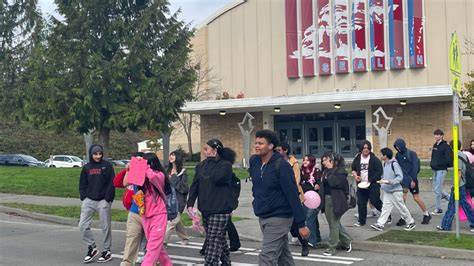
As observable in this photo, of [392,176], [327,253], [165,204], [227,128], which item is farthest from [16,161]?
[165,204]

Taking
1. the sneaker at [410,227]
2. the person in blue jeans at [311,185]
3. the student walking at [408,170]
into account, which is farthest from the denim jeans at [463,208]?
the person in blue jeans at [311,185]

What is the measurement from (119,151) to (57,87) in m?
39.3

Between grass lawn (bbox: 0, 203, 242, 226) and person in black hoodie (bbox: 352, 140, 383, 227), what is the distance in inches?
108

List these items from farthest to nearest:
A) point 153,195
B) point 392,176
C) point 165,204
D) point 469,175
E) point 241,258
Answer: point 392,176
point 469,175
point 241,258
point 165,204
point 153,195

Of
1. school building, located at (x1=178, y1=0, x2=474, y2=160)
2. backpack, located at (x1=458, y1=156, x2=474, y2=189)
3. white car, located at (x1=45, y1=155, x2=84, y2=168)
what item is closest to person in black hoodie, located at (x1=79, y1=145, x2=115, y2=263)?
backpack, located at (x1=458, y1=156, x2=474, y2=189)

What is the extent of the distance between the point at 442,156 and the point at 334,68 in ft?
80.0

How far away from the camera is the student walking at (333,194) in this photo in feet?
28.7

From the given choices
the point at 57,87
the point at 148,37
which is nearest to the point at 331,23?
the point at 148,37

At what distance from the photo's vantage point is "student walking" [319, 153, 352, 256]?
875cm

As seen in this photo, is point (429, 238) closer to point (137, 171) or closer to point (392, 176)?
point (392, 176)

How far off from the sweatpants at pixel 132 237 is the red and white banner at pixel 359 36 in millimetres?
29576

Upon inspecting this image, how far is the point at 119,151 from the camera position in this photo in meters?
56.6

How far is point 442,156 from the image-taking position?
11.8 metres

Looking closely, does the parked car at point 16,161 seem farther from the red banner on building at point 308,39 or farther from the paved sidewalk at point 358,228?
the paved sidewalk at point 358,228
